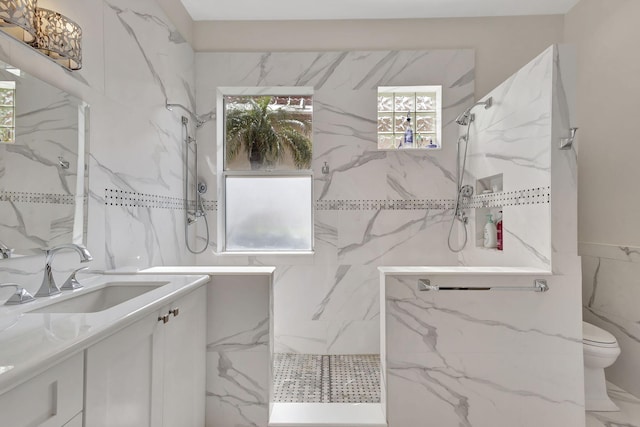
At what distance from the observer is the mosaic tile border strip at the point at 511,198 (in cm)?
187

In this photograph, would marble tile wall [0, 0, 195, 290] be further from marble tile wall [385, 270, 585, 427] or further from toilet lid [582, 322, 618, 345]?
toilet lid [582, 322, 618, 345]

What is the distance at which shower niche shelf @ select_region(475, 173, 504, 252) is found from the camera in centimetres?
246

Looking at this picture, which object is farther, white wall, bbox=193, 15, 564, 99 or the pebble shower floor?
white wall, bbox=193, 15, 564, 99

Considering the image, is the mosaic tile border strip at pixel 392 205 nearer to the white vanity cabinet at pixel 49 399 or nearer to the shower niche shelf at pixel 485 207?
the shower niche shelf at pixel 485 207

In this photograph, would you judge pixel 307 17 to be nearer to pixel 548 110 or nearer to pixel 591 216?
pixel 548 110

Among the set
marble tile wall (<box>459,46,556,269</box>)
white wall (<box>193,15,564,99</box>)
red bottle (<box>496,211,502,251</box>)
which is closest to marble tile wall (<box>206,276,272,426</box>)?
marble tile wall (<box>459,46,556,269</box>)

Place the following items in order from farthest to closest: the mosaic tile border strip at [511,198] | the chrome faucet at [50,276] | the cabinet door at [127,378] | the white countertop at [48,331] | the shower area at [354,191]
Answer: the shower area at [354,191] → the mosaic tile border strip at [511,198] → the chrome faucet at [50,276] → the cabinet door at [127,378] → the white countertop at [48,331]

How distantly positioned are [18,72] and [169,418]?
1.44 metres

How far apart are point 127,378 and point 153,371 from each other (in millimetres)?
158

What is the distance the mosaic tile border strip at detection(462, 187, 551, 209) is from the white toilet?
0.84 m

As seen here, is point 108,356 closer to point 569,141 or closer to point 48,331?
point 48,331

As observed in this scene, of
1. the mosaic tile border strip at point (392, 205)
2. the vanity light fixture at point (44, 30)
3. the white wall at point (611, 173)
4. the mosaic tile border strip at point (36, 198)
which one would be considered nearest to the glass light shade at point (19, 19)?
the vanity light fixture at point (44, 30)

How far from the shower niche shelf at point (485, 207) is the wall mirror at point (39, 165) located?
247 centimetres

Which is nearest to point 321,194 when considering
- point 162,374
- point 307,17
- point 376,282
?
point 376,282
